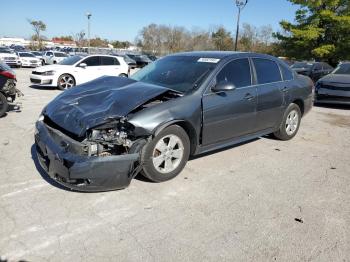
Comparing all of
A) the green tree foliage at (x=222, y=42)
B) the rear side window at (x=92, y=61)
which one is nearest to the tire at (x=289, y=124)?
the rear side window at (x=92, y=61)

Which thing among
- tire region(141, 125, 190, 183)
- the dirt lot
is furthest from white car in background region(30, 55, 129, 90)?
tire region(141, 125, 190, 183)

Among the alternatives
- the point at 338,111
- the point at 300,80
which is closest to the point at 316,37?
the point at 338,111

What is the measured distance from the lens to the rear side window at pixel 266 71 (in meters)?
5.59

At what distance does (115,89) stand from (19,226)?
2087mm

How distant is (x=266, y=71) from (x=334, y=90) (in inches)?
254

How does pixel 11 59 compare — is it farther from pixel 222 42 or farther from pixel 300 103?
pixel 222 42

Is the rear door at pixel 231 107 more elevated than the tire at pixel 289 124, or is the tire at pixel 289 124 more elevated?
the rear door at pixel 231 107

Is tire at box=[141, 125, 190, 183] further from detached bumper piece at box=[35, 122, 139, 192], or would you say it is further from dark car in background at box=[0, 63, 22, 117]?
dark car in background at box=[0, 63, 22, 117]

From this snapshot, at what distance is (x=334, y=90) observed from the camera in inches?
437

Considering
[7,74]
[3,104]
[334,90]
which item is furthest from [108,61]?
[334,90]

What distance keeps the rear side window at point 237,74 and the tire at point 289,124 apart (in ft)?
4.67

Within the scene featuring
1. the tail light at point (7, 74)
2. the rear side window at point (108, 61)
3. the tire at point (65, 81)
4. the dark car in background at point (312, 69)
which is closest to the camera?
the tail light at point (7, 74)

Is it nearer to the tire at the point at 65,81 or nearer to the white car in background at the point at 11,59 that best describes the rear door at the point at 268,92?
the tire at the point at 65,81

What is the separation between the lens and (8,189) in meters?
3.88
